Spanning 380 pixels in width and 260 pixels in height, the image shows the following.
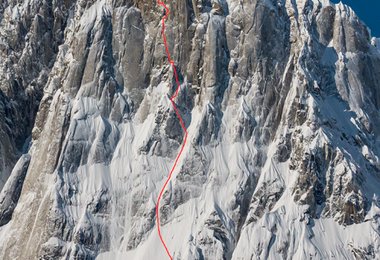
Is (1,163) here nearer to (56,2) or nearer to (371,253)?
(56,2)

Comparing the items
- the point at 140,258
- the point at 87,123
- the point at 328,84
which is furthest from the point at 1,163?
the point at 328,84

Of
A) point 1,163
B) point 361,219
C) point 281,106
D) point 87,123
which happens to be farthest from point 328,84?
point 1,163

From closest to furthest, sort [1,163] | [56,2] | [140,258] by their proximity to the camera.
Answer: [140,258] → [1,163] → [56,2]

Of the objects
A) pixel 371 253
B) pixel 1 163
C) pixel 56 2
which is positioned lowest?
pixel 371 253

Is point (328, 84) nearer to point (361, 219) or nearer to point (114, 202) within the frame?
point (361, 219)

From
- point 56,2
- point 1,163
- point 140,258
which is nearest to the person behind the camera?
point 140,258

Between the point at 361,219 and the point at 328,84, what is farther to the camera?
the point at 328,84

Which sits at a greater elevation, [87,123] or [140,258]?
[87,123]
